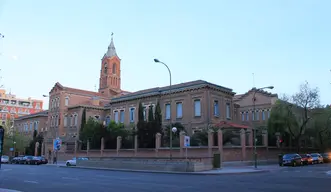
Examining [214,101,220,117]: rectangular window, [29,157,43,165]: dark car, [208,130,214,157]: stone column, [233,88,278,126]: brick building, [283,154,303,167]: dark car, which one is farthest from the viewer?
[233,88,278,126]: brick building

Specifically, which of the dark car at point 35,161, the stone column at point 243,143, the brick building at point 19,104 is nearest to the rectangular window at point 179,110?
the stone column at point 243,143

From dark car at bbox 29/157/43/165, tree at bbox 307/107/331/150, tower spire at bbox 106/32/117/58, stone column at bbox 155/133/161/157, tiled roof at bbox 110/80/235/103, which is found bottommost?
dark car at bbox 29/157/43/165

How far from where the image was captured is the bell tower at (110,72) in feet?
287

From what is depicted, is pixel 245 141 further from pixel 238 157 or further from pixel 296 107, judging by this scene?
pixel 296 107

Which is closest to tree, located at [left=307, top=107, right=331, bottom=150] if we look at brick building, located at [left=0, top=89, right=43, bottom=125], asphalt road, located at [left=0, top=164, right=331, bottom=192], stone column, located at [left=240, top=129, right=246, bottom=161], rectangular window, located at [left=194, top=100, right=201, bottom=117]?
A: rectangular window, located at [left=194, top=100, right=201, bottom=117]

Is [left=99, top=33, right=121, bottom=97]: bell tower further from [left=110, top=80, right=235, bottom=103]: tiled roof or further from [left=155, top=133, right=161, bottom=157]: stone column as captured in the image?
[left=155, top=133, right=161, bottom=157]: stone column

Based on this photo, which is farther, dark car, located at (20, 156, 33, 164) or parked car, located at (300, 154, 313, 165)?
dark car, located at (20, 156, 33, 164)

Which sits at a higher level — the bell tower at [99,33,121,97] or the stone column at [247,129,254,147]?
the bell tower at [99,33,121,97]

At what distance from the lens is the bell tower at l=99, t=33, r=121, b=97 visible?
287 feet

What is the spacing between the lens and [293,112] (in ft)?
161

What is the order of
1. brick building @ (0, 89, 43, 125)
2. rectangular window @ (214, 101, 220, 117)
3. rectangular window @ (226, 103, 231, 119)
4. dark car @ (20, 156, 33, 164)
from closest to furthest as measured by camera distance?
1. rectangular window @ (214, 101, 220, 117)
2. rectangular window @ (226, 103, 231, 119)
3. dark car @ (20, 156, 33, 164)
4. brick building @ (0, 89, 43, 125)

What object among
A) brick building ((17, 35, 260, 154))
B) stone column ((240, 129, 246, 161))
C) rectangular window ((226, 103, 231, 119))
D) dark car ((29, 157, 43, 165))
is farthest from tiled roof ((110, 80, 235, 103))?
dark car ((29, 157, 43, 165))

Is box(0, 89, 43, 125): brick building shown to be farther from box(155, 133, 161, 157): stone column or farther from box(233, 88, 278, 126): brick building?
box(155, 133, 161, 157): stone column

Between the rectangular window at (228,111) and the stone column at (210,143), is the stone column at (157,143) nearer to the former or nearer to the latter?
the stone column at (210,143)
